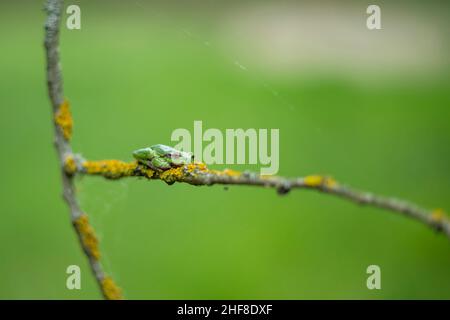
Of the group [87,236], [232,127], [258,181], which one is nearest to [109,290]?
[87,236]

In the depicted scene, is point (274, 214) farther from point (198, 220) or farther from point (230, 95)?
point (230, 95)

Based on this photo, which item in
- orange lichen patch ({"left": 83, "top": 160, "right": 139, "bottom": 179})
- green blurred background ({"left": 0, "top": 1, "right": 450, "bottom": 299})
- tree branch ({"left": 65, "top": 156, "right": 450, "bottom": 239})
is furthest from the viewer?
green blurred background ({"left": 0, "top": 1, "right": 450, "bottom": 299})

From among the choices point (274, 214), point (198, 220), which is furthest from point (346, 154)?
point (198, 220)

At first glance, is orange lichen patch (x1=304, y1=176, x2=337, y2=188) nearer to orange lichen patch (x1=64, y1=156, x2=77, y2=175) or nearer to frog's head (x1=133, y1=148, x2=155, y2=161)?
frog's head (x1=133, y1=148, x2=155, y2=161)

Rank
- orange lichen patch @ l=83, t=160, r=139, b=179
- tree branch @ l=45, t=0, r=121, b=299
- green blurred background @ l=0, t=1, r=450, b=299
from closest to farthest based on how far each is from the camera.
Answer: orange lichen patch @ l=83, t=160, r=139, b=179 → tree branch @ l=45, t=0, r=121, b=299 → green blurred background @ l=0, t=1, r=450, b=299

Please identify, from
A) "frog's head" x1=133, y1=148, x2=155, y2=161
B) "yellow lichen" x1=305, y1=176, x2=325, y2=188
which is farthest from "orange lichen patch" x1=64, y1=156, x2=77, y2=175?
"yellow lichen" x1=305, y1=176, x2=325, y2=188

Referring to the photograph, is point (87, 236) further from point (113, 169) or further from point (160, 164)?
point (160, 164)

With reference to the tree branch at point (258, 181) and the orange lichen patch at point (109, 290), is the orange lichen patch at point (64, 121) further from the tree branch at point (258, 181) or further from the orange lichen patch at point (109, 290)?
the orange lichen patch at point (109, 290)
